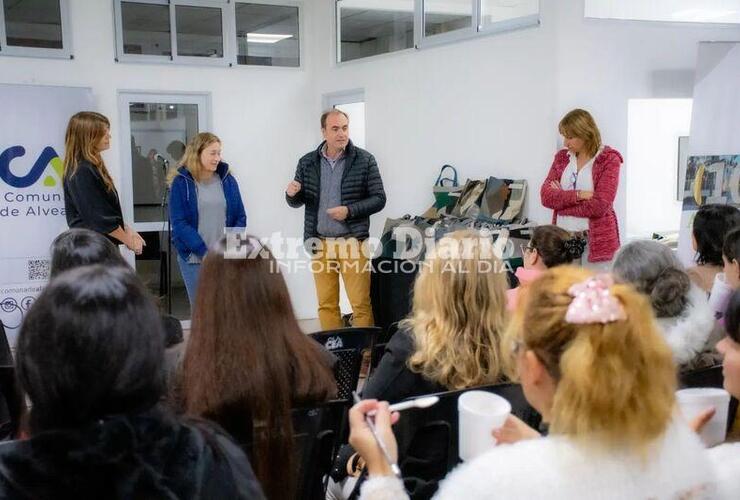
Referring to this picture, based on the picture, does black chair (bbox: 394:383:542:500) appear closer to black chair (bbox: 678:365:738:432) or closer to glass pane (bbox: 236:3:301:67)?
black chair (bbox: 678:365:738:432)

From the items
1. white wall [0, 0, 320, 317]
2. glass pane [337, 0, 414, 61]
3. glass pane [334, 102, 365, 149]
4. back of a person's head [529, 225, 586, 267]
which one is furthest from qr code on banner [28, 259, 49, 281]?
back of a person's head [529, 225, 586, 267]

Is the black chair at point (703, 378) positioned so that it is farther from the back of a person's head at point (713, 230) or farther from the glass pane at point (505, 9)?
the glass pane at point (505, 9)

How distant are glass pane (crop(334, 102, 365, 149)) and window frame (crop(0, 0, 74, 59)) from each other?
2.23 m

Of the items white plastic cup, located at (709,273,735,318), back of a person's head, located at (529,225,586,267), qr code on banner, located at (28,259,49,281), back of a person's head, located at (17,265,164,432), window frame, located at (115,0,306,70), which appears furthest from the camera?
window frame, located at (115,0,306,70)

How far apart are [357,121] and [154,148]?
169 centimetres

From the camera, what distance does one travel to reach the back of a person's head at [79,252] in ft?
7.61

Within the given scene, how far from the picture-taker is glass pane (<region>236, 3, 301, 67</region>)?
19.6 ft

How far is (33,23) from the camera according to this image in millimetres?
5289

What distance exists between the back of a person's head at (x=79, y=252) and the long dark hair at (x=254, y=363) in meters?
0.72

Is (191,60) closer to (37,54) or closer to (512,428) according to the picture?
(37,54)

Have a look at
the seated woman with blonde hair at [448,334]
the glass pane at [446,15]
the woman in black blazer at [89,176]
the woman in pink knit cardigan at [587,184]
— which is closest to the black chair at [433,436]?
the seated woman with blonde hair at [448,334]

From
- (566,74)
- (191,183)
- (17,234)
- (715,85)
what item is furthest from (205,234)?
(715,85)

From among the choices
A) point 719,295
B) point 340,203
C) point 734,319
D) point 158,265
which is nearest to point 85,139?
point 340,203

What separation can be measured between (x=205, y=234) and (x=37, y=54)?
2.14 m
